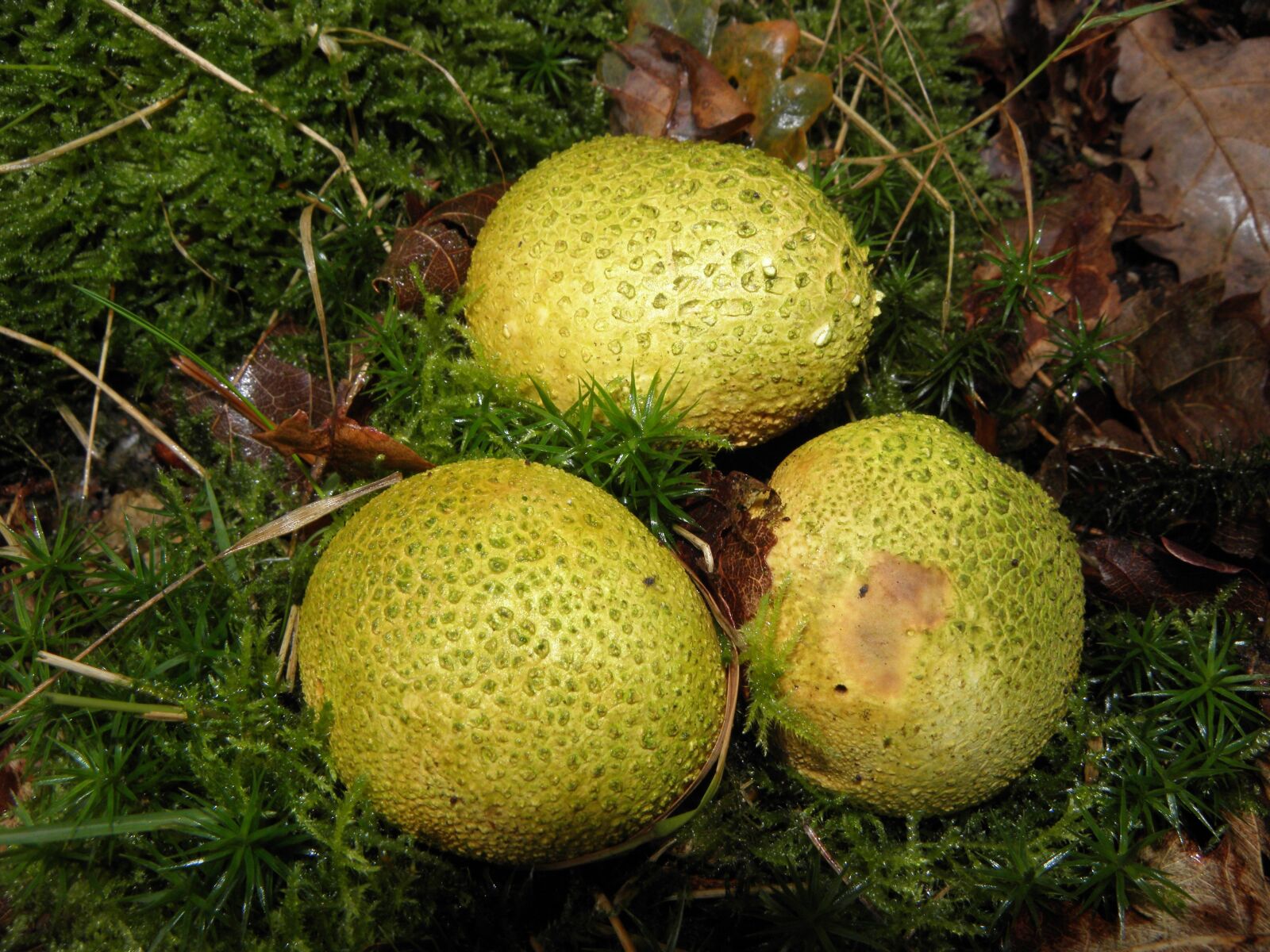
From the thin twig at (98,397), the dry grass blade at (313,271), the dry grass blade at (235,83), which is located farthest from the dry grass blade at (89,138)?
the dry grass blade at (313,271)

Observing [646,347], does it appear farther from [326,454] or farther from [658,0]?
[658,0]

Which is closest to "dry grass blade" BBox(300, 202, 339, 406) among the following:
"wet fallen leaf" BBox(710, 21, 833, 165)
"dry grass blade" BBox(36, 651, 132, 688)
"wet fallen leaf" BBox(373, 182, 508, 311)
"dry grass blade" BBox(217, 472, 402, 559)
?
"wet fallen leaf" BBox(373, 182, 508, 311)

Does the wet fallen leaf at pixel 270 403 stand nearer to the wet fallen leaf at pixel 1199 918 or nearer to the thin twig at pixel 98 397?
the thin twig at pixel 98 397

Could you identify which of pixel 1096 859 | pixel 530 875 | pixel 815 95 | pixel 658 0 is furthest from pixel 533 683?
pixel 658 0

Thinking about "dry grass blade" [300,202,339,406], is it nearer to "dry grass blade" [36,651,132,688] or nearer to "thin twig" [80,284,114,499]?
"thin twig" [80,284,114,499]

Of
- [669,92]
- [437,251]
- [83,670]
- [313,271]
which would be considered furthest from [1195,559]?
[83,670]
